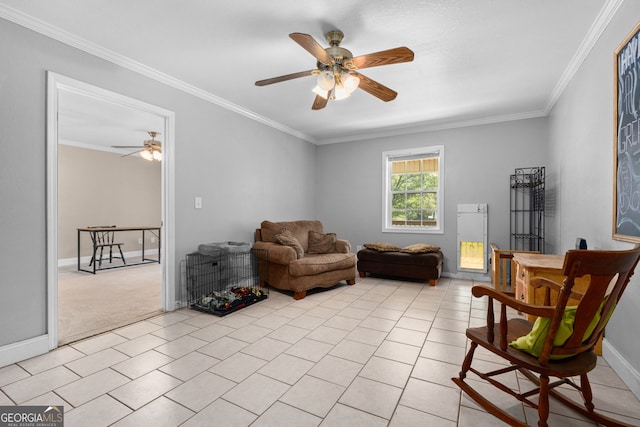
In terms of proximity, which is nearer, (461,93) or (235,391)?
(235,391)

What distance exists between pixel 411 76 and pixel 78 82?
305cm

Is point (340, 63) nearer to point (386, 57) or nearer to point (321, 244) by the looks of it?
point (386, 57)

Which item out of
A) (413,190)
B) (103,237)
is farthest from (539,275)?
(103,237)

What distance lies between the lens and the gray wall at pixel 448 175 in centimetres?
445

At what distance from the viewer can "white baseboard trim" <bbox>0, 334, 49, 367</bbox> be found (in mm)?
2088

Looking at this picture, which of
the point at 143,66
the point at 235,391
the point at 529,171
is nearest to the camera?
the point at 235,391

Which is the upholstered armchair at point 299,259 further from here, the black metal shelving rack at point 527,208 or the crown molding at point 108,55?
the black metal shelving rack at point 527,208

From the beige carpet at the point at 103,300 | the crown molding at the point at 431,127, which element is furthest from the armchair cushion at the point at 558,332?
the crown molding at the point at 431,127

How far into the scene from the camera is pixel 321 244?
4.59 m

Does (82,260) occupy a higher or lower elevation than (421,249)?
lower

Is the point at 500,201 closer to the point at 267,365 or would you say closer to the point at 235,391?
the point at 267,365

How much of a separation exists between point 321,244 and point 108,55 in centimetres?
329

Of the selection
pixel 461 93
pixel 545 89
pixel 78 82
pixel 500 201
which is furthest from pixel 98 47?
pixel 500 201

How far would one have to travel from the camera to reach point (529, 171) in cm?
436
